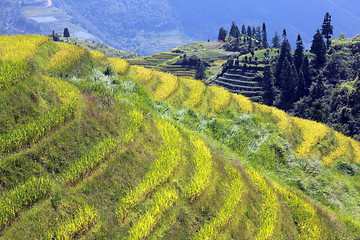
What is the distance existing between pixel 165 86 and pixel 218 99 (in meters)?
5.18

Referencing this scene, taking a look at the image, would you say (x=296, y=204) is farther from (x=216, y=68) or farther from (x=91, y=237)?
(x=216, y=68)

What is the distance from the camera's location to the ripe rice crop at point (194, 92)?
2416 cm

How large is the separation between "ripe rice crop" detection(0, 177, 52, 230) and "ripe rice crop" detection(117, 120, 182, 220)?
297 cm

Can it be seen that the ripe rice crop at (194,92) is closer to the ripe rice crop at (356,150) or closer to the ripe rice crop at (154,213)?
the ripe rice crop at (154,213)

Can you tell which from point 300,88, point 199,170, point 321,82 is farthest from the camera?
point 300,88

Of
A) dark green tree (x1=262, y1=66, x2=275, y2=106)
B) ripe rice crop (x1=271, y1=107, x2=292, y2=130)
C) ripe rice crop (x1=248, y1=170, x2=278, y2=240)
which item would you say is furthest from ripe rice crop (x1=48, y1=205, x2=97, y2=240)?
dark green tree (x1=262, y1=66, x2=275, y2=106)

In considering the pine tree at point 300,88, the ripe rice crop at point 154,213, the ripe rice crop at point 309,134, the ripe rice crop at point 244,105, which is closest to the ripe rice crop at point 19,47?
the ripe rice crop at point 154,213

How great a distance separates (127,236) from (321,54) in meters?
110

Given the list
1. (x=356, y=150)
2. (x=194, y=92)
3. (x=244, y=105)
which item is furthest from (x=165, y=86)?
(x=356, y=150)

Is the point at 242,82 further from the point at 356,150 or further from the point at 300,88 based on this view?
the point at 356,150

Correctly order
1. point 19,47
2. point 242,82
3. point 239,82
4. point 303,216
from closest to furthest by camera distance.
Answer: point 303,216
point 19,47
point 242,82
point 239,82

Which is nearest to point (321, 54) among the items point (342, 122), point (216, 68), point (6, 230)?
point (342, 122)

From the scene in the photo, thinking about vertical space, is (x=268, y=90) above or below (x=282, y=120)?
below

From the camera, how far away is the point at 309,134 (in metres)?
24.8
